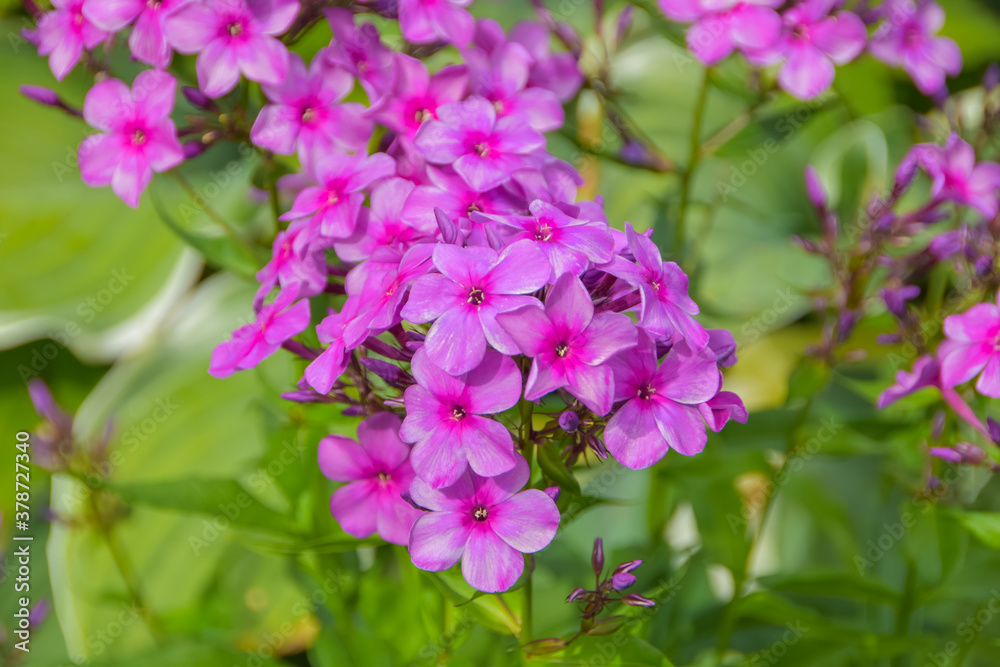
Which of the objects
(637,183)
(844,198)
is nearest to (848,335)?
(844,198)

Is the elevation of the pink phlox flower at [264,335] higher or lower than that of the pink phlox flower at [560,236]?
lower

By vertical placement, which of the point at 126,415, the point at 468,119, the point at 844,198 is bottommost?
the point at 126,415

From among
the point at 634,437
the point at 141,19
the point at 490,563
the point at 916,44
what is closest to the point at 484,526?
the point at 490,563

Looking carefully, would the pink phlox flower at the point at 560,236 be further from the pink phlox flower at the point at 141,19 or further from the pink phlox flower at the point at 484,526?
the pink phlox flower at the point at 141,19

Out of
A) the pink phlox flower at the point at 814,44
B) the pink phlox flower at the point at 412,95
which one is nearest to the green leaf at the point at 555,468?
the pink phlox flower at the point at 412,95

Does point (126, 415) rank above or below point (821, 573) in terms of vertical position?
below

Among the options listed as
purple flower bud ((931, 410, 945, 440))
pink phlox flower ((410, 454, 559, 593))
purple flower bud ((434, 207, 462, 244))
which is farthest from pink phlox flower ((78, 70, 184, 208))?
purple flower bud ((931, 410, 945, 440))

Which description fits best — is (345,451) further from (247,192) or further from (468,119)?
(247,192)

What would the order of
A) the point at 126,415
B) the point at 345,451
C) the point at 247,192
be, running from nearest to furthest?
the point at 345,451 → the point at 247,192 → the point at 126,415
